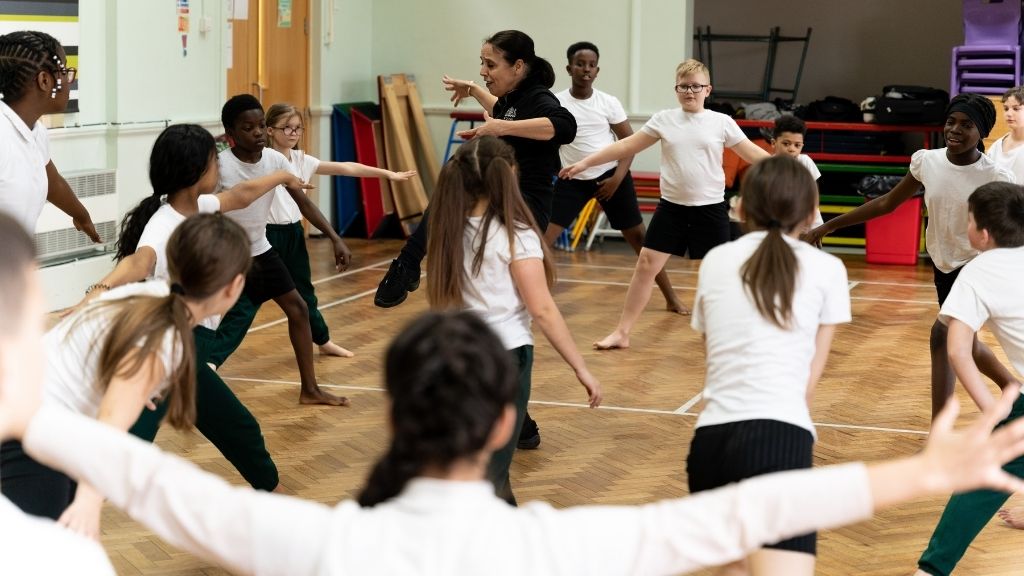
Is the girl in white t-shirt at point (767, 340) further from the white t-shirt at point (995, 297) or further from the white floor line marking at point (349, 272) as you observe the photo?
the white floor line marking at point (349, 272)

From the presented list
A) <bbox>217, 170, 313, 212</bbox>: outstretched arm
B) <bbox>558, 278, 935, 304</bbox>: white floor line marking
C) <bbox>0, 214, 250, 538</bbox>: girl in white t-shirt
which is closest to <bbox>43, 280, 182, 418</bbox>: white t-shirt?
<bbox>0, 214, 250, 538</bbox>: girl in white t-shirt

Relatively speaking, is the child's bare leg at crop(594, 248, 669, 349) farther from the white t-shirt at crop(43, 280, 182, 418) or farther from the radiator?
the white t-shirt at crop(43, 280, 182, 418)

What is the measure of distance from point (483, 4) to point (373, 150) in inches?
67.0

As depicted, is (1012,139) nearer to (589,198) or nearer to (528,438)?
(528,438)

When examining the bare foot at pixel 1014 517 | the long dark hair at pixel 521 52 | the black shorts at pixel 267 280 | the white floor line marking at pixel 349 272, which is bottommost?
the bare foot at pixel 1014 517

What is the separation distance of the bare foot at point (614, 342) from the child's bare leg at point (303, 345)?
1.80 m

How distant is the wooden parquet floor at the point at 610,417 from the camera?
4.10 meters

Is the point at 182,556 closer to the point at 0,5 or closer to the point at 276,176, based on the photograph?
the point at 276,176

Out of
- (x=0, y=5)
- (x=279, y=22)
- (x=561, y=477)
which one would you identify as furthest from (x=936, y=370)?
(x=279, y=22)

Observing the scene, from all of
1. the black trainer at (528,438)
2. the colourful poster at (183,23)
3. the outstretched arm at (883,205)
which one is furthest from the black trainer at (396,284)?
the colourful poster at (183,23)

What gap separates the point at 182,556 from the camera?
3.87 m

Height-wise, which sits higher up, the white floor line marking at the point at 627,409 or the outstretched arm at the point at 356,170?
the outstretched arm at the point at 356,170

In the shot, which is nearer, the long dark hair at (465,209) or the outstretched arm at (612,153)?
the long dark hair at (465,209)

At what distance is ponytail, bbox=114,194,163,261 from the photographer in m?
3.90
